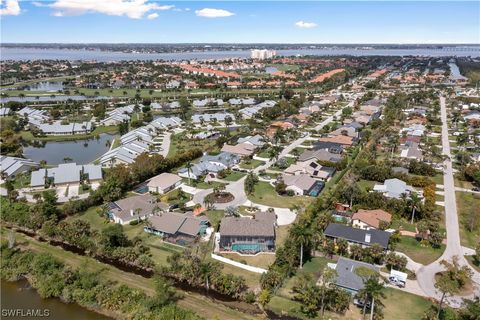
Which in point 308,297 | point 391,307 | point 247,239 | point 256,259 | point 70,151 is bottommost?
point 391,307

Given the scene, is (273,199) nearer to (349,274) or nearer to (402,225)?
(402,225)

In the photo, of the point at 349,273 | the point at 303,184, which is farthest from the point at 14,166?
the point at 349,273

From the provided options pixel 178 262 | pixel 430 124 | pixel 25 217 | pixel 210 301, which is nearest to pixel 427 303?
pixel 210 301

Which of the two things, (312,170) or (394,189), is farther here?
(312,170)

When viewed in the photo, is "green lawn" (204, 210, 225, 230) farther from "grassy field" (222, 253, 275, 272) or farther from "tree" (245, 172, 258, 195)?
"tree" (245, 172, 258, 195)

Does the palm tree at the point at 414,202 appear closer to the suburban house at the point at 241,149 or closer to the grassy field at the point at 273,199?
the grassy field at the point at 273,199

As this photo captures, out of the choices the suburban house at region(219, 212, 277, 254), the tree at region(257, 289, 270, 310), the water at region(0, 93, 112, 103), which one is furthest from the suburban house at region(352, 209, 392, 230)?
the water at region(0, 93, 112, 103)

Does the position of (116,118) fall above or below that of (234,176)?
above
